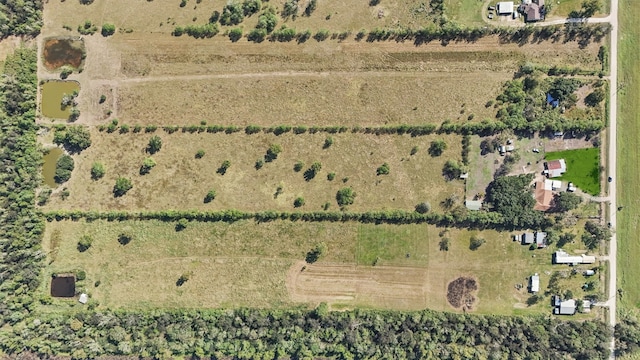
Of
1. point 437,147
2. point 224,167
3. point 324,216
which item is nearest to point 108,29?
point 224,167

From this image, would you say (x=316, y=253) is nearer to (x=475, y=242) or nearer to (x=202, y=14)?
(x=475, y=242)

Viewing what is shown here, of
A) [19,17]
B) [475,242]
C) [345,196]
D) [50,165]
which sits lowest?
[475,242]

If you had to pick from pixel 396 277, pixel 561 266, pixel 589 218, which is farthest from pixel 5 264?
pixel 589 218

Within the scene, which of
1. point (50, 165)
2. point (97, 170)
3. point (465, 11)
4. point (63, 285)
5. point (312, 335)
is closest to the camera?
point (312, 335)

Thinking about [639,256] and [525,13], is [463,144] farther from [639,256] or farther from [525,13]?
[639,256]

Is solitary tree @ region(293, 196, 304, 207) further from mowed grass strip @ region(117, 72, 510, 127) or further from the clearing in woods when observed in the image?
mowed grass strip @ region(117, 72, 510, 127)

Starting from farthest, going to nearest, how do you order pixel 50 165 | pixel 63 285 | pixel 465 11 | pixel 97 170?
pixel 465 11 < pixel 50 165 < pixel 63 285 < pixel 97 170

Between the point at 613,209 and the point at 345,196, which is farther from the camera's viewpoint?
the point at 613,209
